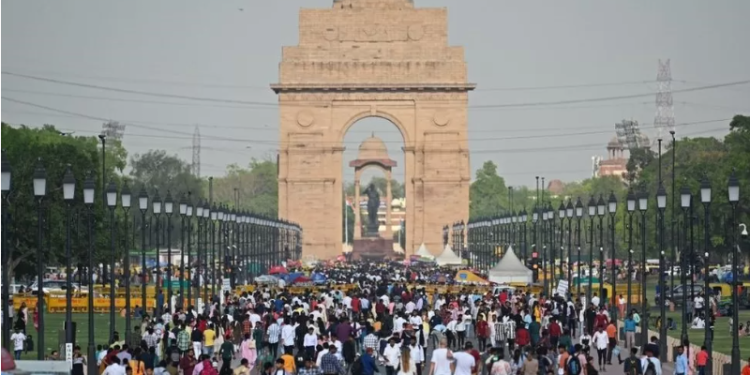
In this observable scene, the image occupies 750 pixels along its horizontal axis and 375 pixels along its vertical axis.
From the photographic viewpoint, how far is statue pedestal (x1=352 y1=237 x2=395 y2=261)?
141 metres

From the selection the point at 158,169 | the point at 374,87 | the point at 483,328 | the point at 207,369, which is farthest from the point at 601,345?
the point at 158,169

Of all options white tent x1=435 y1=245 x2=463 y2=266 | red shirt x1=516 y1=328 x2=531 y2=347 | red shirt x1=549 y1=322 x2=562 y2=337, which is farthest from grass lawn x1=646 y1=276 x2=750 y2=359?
white tent x1=435 y1=245 x2=463 y2=266

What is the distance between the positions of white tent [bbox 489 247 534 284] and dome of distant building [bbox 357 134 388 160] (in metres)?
103

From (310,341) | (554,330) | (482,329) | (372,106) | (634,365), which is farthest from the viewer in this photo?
(372,106)

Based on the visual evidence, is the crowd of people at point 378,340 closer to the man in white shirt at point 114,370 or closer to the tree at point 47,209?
the man in white shirt at point 114,370

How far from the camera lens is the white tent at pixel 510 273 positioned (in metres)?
73.4

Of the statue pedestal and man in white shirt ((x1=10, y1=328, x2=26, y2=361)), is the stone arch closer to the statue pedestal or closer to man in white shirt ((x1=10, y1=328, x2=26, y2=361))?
the statue pedestal

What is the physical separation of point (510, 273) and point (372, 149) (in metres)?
113

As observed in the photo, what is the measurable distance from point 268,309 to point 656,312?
20.6 meters

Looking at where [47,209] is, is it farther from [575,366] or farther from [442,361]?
[575,366]

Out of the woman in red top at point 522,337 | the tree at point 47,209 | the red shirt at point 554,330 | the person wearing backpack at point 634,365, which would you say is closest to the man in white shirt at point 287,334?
the woman in red top at point 522,337

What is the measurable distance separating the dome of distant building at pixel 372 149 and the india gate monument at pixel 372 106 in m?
41.2

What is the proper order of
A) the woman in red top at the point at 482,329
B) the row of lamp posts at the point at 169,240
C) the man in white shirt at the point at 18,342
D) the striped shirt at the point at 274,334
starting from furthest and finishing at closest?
the woman in red top at the point at 482,329 → the striped shirt at the point at 274,334 → the man in white shirt at the point at 18,342 → the row of lamp posts at the point at 169,240

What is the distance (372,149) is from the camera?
187m
